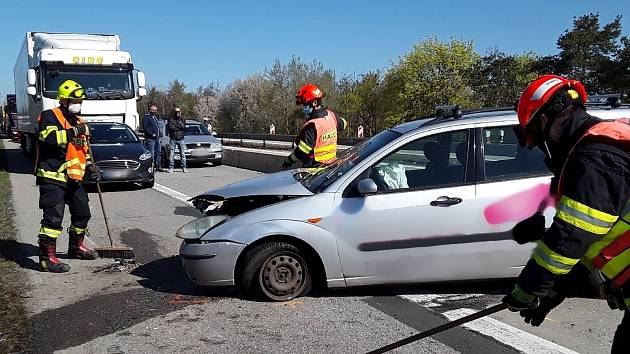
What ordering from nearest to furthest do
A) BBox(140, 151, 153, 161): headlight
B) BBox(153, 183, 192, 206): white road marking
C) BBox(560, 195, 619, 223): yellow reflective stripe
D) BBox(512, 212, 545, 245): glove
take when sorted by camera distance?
BBox(560, 195, 619, 223): yellow reflective stripe < BBox(512, 212, 545, 245): glove < BBox(153, 183, 192, 206): white road marking < BBox(140, 151, 153, 161): headlight

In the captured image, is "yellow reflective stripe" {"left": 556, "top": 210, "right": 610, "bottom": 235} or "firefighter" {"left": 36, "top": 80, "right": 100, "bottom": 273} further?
"firefighter" {"left": 36, "top": 80, "right": 100, "bottom": 273}

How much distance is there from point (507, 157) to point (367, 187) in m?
1.27

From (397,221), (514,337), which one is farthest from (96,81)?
(514,337)

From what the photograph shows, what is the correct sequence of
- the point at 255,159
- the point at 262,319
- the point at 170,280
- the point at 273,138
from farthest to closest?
the point at 273,138, the point at 255,159, the point at 170,280, the point at 262,319

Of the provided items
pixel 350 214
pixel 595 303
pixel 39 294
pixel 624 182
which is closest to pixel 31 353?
pixel 39 294

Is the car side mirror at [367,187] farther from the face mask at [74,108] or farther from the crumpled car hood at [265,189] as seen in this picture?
the face mask at [74,108]

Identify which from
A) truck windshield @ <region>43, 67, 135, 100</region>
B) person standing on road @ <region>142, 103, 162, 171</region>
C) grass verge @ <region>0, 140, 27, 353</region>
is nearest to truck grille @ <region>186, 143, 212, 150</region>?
person standing on road @ <region>142, 103, 162, 171</region>

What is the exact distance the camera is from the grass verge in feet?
14.3

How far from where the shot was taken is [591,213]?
211 cm

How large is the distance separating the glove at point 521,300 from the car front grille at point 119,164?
11895 millimetres

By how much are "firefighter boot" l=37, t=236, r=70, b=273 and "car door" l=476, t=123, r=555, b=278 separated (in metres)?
4.31

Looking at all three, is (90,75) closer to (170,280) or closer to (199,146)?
(199,146)

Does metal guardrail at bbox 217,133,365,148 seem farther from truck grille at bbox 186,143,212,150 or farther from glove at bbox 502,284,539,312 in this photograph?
glove at bbox 502,284,539,312

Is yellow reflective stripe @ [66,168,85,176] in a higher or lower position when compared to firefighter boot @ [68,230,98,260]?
higher
